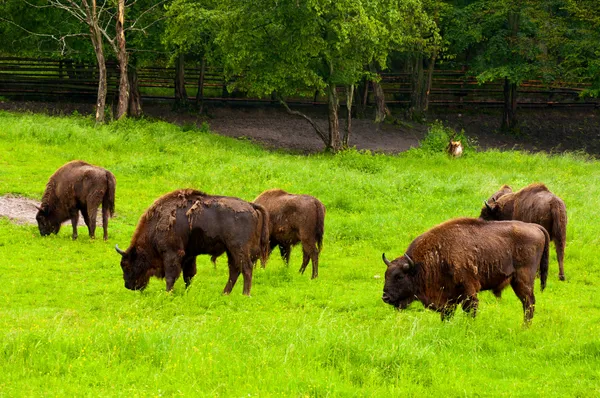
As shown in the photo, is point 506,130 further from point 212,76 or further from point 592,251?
point 592,251

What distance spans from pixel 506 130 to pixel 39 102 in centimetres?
2417

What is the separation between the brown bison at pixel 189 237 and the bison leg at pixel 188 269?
19 centimetres

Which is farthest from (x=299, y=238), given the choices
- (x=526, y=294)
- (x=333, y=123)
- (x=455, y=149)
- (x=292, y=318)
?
(x=333, y=123)

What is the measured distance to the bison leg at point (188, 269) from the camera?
1323cm

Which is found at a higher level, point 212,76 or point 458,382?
point 212,76

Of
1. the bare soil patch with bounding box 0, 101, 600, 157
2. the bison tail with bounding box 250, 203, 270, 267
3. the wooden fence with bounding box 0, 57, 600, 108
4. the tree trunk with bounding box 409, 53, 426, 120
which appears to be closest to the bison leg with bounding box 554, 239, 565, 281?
the bison tail with bounding box 250, 203, 270, 267

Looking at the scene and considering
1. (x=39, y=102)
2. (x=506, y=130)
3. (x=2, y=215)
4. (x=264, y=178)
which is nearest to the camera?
(x=2, y=215)

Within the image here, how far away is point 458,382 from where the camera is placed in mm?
8484

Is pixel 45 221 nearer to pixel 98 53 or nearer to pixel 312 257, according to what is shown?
pixel 312 257

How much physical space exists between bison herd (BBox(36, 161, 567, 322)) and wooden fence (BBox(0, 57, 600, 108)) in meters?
24.6

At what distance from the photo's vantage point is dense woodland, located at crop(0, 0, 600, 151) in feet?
97.6

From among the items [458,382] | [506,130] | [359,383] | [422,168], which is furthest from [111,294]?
[506,130]

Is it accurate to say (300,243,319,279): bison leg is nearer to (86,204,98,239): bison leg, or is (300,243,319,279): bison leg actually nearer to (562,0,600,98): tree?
(86,204,98,239): bison leg

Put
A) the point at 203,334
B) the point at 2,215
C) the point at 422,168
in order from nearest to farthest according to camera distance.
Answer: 1. the point at 203,334
2. the point at 2,215
3. the point at 422,168
